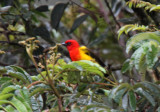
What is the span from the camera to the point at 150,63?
5.54 feet

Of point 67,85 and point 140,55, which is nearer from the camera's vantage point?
point 140,55

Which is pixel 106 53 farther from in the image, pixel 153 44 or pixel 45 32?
pixel 153 44

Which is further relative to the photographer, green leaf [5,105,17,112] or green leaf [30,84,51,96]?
green leaf [30,84,51,96]

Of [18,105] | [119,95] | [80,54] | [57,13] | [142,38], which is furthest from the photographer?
[80,54]

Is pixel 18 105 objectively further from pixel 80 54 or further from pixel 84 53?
pixel 84 53

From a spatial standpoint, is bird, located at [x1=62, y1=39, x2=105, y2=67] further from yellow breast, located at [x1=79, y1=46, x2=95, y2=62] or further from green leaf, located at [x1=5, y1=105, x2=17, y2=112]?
green leaf, located at [x1=5, y1=105, x2=17, y2=112]

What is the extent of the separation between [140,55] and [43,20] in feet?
12.8

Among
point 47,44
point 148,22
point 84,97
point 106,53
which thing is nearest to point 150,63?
point 84,97

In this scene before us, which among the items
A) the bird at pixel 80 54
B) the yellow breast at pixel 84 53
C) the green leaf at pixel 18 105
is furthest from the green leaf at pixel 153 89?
the yellow breast at pixel 84 53

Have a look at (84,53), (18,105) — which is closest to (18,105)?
(18,105)

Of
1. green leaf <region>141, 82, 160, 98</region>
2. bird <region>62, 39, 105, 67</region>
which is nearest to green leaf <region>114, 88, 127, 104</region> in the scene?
green leaf <region>141, 82, 160, 98</region>

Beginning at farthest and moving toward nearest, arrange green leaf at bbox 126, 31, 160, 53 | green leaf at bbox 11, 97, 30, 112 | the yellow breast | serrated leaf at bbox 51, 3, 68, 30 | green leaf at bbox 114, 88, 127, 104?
1. the yellow breast
2. serrated leaf at bbox 51, 3, 68, 30
3. green leaf at bbox 114, 88, 127, 104
4. green leaf at bbox 126, 31, 160, 53
5. green leaf at bbox 11, 97, 30, 112

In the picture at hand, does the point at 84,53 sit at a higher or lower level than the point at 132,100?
higher

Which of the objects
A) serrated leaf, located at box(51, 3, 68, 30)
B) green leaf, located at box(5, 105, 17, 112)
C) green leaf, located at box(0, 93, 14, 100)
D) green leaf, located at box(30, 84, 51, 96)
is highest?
serrated leaf, located at box(51, 3, 68, 30)
